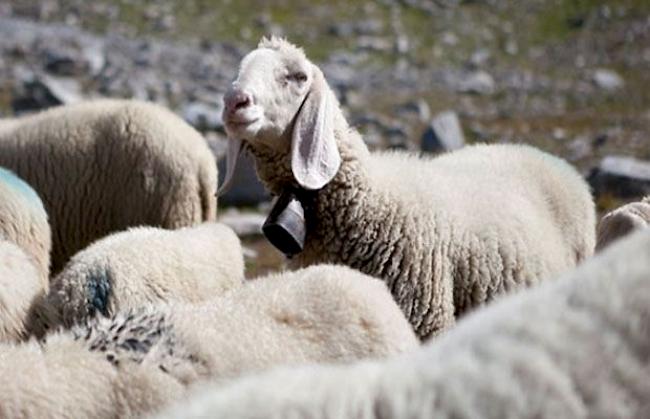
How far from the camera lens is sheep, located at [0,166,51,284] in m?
9.62

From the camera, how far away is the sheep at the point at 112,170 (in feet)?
37.6

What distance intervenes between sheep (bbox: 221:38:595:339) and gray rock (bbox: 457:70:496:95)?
32067 mm

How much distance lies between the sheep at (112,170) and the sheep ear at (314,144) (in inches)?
130

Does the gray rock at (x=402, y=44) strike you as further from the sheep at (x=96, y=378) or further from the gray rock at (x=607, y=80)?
the sheep at (x=96, y=378)

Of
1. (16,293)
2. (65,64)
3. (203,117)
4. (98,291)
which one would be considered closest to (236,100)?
(98,291)

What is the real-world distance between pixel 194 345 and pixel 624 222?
11.4 feet

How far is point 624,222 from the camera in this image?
321 inches

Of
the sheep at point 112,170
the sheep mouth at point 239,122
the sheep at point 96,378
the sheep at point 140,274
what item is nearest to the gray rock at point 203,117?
the sheep at point 112,170

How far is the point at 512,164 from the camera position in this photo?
9523 mm

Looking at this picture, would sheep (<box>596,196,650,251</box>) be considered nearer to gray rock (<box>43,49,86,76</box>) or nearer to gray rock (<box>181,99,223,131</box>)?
gray rock (<box>181,99,223,131</box>)

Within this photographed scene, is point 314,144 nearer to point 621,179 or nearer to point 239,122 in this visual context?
point 239,122

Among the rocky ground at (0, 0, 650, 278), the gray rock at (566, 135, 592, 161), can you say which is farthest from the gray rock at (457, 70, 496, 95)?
the gray rock at (566, 135, 592, 161)

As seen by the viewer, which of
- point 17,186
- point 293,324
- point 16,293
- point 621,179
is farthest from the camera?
point 621,179

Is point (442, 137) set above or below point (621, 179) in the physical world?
below
